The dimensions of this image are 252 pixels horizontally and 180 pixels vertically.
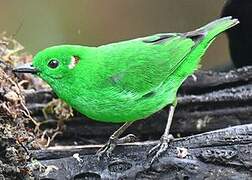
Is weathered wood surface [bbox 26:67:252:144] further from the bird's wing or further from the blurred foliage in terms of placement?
the blurred foliage

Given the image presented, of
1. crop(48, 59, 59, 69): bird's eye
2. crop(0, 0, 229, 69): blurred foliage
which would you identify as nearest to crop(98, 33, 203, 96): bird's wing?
crop(48, 59, 59, 69): bird's eye

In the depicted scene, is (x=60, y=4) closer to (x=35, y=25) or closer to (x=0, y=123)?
(x=35, y=25)

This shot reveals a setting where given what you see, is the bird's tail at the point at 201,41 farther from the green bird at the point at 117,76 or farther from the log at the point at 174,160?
the log at the point at 174,160

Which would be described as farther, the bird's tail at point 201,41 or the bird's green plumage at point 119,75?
the bird's tail at point 201,41

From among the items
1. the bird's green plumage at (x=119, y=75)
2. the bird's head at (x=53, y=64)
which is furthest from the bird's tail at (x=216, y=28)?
the bird's head at (x=53, y=64)

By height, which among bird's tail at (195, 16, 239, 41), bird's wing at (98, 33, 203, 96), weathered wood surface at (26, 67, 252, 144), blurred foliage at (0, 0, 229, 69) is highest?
blurred foliage at (0, 0, 229, 69)

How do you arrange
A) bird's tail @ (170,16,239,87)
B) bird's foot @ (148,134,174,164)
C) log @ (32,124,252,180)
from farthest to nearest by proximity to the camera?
bird's tail @ (170,16,239,87)
bird's foot @ (148,134,174,164)
log @ (32,124,252,180)

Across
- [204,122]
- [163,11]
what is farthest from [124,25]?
[204,122]
